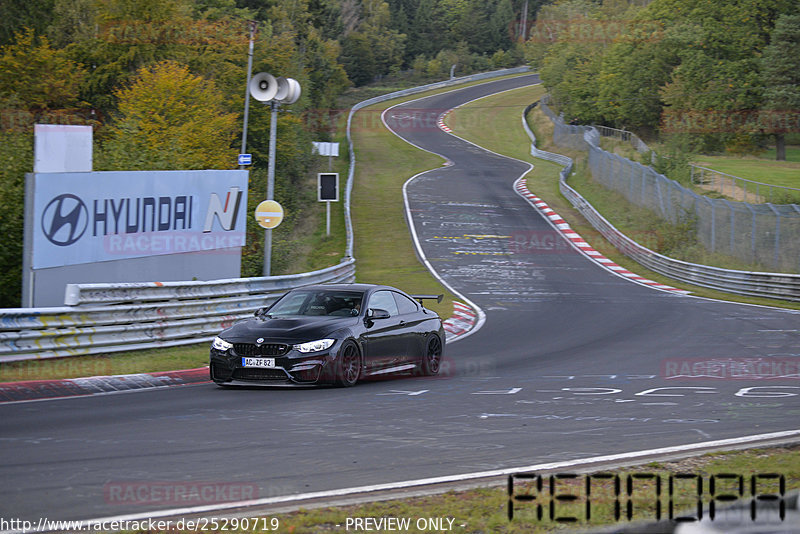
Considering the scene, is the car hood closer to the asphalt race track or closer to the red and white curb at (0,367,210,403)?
the asphalt race track

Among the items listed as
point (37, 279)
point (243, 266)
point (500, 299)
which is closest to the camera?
point (37, 279)

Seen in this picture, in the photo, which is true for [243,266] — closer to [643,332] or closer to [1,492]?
[643,332]

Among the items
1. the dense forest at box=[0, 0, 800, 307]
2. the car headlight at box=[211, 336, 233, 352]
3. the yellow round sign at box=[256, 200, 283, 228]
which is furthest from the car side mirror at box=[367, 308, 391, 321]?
the dense forest at box=[0, 0, 800, 307]

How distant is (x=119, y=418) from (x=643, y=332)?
43.1 feet

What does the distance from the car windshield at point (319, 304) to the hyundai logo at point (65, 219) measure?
3.85 meters

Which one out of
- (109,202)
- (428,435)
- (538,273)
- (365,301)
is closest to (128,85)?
(538,273)

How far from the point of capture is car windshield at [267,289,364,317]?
41.7ft

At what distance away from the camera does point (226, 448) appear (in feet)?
25.8

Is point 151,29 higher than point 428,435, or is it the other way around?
point 151,29

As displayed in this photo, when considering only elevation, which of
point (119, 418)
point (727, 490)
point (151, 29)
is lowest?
point (119, 418)

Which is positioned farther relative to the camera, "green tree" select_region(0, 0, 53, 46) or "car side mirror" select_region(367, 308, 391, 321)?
"green tree" select_region(0, 0, 53, 46)

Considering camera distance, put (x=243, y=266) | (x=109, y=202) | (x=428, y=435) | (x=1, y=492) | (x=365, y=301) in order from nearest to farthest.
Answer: (x=1, y=492), (x=428, y=435), (x=365, y=301), (x=109, y=202), (x=243, y=266)

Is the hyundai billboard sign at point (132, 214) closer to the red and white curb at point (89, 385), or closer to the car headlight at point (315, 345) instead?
the red and white curb at point (89, 385)

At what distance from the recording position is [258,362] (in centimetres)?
1162
